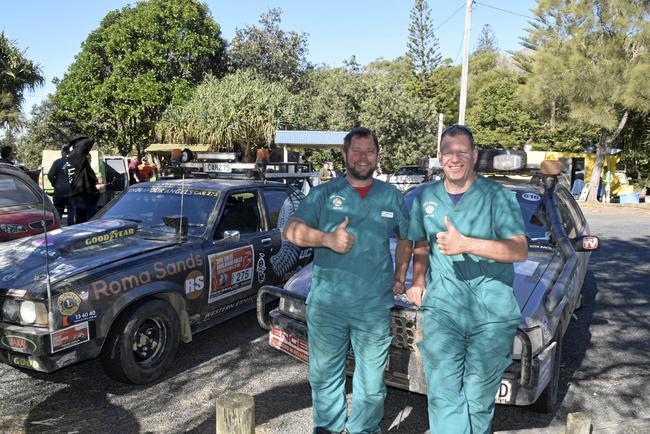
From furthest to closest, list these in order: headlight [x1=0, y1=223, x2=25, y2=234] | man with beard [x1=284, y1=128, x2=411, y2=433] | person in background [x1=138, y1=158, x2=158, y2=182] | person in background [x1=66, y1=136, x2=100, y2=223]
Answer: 1. person in background [x1=138, y1=158, x2=158, y2=182]
2. person in background [x1=66, y1=136, x2=100, y2=223]
3. headlight [x1=0, y1=223, x2=25, y2=234]
4. man with beard [x1=284, y1=128, x2=411, y2=433]

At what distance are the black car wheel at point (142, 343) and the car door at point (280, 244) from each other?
1383mm

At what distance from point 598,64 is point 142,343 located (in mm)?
23405

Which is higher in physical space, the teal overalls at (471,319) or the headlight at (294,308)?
the teal overalls at (471,319)

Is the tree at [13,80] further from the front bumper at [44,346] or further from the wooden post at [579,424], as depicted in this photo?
the wooden post at [579,424]

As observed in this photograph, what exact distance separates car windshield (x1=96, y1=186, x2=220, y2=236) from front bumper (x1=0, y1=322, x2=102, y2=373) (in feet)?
4.49

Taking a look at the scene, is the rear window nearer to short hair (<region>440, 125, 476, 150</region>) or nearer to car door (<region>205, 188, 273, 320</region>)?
car door (<region>205, 188, 273, 320</region>)

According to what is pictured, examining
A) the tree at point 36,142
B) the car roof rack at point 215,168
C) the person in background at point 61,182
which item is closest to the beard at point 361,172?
the car roof rack at point 215,168

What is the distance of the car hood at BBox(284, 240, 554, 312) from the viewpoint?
3455 millimetres

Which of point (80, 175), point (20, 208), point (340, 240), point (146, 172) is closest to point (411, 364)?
point (340, 240)

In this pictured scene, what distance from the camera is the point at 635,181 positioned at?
1225 inches

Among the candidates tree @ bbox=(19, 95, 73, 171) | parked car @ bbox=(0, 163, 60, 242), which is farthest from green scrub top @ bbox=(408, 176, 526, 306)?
tree @ bbox=(19, 95, 73, 171)

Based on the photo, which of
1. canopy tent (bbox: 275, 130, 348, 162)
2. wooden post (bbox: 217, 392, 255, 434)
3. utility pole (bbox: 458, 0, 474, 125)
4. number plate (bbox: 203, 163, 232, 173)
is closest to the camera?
wooden post (bbox: 217, 392, 255, 434)

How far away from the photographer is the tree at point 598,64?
21.7 m

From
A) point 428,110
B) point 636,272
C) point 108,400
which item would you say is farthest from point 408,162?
point 108,400
